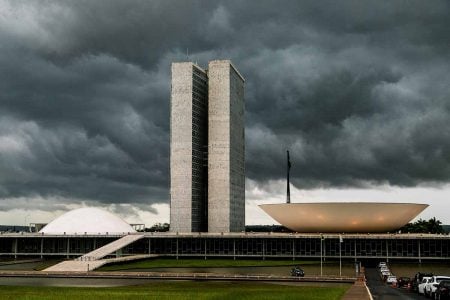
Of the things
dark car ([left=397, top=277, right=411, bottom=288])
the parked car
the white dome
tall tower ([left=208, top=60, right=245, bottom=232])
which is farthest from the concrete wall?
dark car ([left=397, top=277, right=411, bottom=288])

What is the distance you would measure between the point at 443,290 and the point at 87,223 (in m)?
108

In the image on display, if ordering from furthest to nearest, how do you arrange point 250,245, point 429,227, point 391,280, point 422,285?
point 429,227 < point 250,245 < point 391,280 < point 422,285

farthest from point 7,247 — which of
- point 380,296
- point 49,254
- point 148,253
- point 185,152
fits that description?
point 380,296

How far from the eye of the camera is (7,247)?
136750 mm

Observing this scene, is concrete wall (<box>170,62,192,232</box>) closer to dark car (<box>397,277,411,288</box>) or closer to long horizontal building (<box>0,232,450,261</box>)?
long horizontal building (<box>0,232,450,261</box>)

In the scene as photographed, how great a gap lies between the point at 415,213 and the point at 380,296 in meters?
86.4

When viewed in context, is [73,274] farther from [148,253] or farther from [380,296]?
[148,253]

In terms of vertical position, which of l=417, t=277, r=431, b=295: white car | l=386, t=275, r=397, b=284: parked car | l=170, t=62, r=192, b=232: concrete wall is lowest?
l=386, t=275, r=397, b=284: parked car

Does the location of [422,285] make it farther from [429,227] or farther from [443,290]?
[429,227]

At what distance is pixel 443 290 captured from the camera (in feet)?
141

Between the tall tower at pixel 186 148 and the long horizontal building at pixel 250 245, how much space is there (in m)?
19.4

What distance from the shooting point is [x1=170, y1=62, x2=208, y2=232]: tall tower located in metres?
147

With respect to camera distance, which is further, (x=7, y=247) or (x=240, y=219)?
(x=240, y=219)

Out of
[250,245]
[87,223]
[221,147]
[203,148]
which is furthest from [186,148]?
[250,245]
